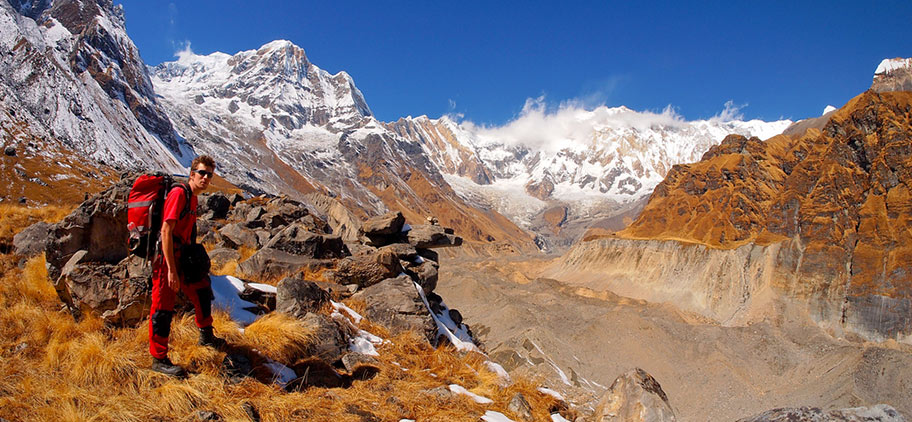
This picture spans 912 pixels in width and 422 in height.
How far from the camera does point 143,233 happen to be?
14.5ft

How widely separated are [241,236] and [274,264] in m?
3.92

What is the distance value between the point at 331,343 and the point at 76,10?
187674 mm

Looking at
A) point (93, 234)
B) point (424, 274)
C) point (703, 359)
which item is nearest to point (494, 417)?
point (93, 234)

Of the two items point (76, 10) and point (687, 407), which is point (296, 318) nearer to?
point (687, 407)

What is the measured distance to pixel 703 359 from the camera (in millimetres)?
32844

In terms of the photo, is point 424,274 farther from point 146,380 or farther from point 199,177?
point 146,380

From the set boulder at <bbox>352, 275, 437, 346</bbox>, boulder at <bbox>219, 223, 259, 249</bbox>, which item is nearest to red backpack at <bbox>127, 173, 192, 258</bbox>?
boulder at <bbox>352, 275, 437, 346</bbox>

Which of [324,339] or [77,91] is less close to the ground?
[77,91]

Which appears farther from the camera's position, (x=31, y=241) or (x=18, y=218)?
(x=18, y=218)

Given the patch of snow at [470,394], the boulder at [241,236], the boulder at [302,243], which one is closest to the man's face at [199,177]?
the patch of snow at [470,394]

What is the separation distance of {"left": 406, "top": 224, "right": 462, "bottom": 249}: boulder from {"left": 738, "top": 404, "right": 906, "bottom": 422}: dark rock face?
442 inches

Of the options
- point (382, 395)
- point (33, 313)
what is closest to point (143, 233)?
point (33, 313)

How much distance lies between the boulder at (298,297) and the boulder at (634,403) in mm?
5155

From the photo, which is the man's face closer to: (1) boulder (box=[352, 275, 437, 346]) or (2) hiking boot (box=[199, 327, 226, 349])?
(2) hiking boot (box=[199, 327, 226, 349])
